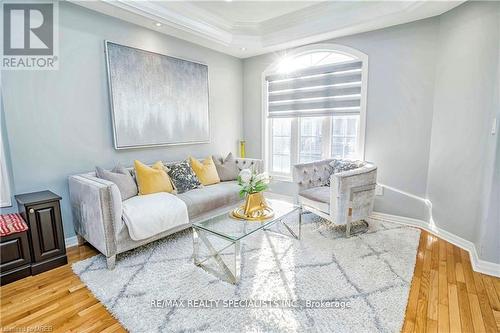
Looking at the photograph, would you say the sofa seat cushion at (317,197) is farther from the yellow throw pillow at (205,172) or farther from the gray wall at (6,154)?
the gray wall at (6,154)

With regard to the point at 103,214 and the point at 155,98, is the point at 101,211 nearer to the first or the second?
the point at 103,214

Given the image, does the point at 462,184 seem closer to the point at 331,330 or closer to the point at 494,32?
the point at 494,32

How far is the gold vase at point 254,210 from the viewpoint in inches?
98.8

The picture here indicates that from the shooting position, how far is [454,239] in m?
2.92

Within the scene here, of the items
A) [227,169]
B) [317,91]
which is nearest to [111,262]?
[227,169]

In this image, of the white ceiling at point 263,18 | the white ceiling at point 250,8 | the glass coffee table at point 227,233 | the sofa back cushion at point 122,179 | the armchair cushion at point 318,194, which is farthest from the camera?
the white ceiling at point 250,8

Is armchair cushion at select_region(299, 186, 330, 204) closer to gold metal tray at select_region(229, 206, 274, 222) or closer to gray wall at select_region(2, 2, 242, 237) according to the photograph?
gold metal tray at select_region(229, 206, 274, 222)

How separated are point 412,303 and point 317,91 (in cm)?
301

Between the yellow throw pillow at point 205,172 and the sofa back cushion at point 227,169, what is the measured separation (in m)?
0.14

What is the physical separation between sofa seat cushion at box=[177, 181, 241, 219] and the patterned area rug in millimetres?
381

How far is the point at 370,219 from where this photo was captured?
3594 mm

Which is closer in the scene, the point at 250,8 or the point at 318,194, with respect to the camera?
the point at 318,194

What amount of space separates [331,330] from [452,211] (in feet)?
7.50

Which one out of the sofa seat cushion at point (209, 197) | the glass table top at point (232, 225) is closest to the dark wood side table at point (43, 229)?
the sofa seat cushion at point (209, 197)
